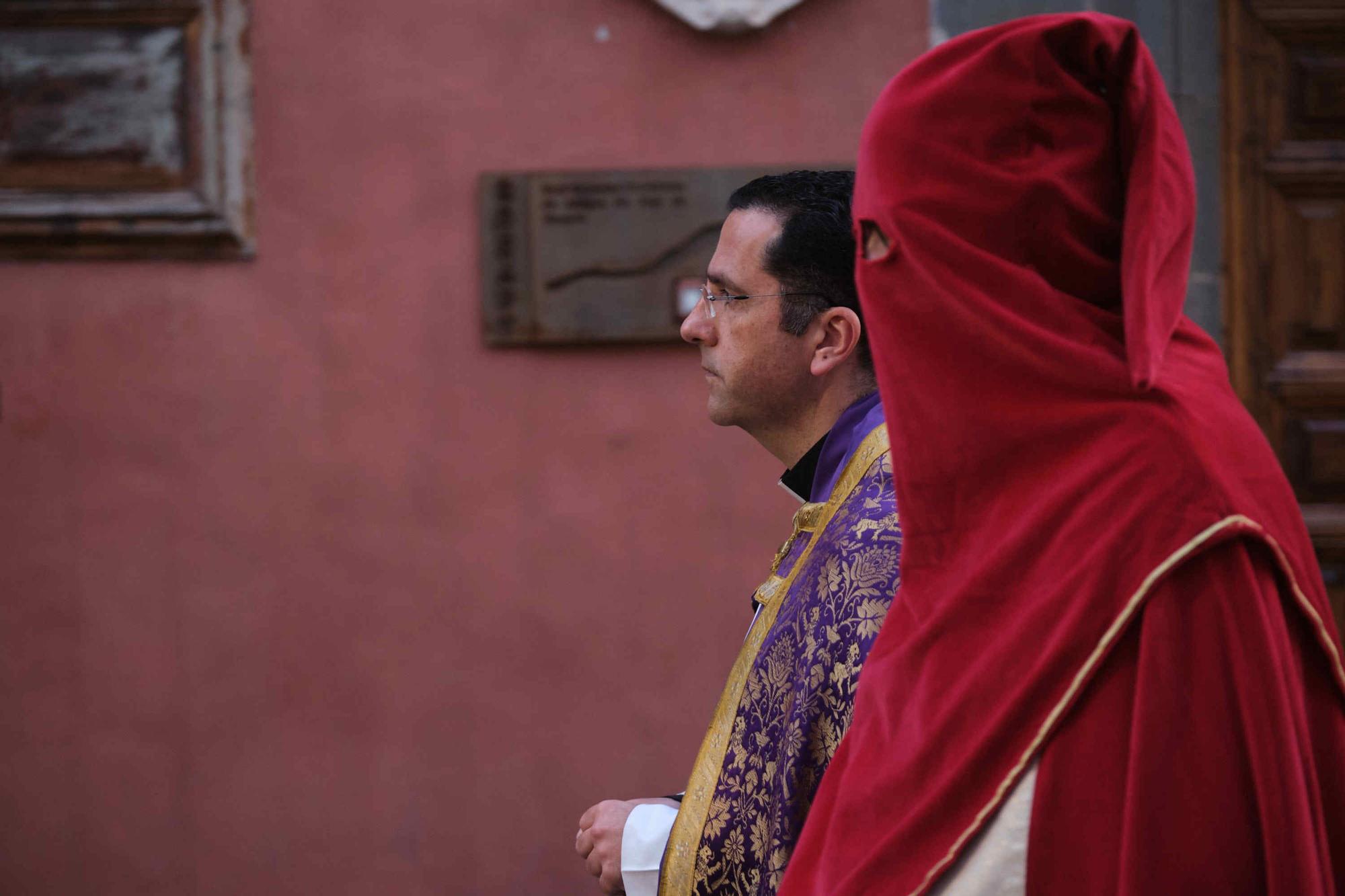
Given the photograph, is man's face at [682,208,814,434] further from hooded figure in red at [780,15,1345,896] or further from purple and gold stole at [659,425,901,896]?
hooded figure in red at [780,15,1345,896]

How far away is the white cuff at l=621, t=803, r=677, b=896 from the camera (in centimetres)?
163

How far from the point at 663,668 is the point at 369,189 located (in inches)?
60.3

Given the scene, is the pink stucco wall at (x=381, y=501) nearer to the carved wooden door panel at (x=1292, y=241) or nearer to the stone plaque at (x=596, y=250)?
the stone plaque at (x=596, y=250)

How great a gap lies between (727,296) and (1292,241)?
2430 mm

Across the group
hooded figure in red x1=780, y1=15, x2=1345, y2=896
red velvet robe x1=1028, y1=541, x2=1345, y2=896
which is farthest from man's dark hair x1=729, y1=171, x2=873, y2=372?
red velvet robe x1=1028, y1=541, x2=1345, y2=896

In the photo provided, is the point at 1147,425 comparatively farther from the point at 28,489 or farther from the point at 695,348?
the point at 28,489

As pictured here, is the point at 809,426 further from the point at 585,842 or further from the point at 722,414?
the point at 585,842

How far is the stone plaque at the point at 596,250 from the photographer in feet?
11.1

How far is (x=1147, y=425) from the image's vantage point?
0.97 metres

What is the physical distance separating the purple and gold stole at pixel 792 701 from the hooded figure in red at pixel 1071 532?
0.32 m

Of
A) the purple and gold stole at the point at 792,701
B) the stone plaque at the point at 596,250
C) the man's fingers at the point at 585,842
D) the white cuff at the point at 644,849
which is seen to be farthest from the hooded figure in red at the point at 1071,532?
the stone plaque at the point at 596,250

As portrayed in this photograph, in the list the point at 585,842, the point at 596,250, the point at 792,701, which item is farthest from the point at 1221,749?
the point at 596,250

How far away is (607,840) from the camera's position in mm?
1695

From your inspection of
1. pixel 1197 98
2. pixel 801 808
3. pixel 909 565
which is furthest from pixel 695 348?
pixel 909 565
